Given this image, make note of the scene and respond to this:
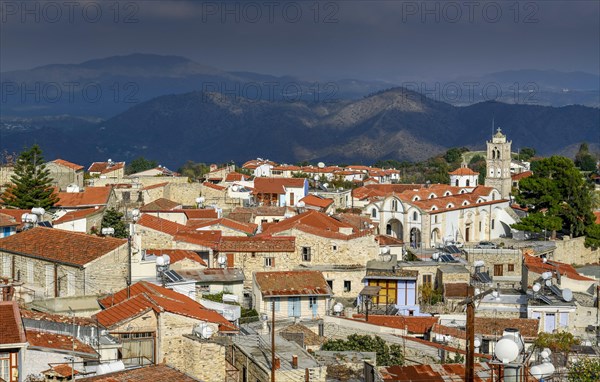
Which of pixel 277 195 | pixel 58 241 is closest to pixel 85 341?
pixel 58 241

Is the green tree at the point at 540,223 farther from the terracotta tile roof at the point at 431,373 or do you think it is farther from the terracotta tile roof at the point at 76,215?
the terracotta tile roof at the point at 431,373

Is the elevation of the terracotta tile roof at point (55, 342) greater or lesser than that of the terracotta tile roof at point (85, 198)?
lesser

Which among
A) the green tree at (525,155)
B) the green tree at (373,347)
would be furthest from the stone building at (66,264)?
the green tree at (525,155)

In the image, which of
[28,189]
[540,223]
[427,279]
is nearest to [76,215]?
[28,189]

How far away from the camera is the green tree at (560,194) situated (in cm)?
4962

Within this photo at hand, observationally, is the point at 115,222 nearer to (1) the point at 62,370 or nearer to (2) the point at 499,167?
(1) the point at 62,370

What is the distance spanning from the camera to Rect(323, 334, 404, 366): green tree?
20.3 metres

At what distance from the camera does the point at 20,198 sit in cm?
3994

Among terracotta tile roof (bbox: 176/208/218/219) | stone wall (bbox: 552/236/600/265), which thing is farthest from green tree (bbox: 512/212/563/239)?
terracotta tile roof (bbox: 176/208/218/219)

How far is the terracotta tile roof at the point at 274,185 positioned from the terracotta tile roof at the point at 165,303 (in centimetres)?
3339

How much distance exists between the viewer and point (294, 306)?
86.5 feet

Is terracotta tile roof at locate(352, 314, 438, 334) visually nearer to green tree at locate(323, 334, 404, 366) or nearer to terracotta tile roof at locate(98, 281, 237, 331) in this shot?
green tree at locate(323, 334, 404, 366)

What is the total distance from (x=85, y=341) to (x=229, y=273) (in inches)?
469

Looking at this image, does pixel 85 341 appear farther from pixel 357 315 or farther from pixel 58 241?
pixel 357 315
